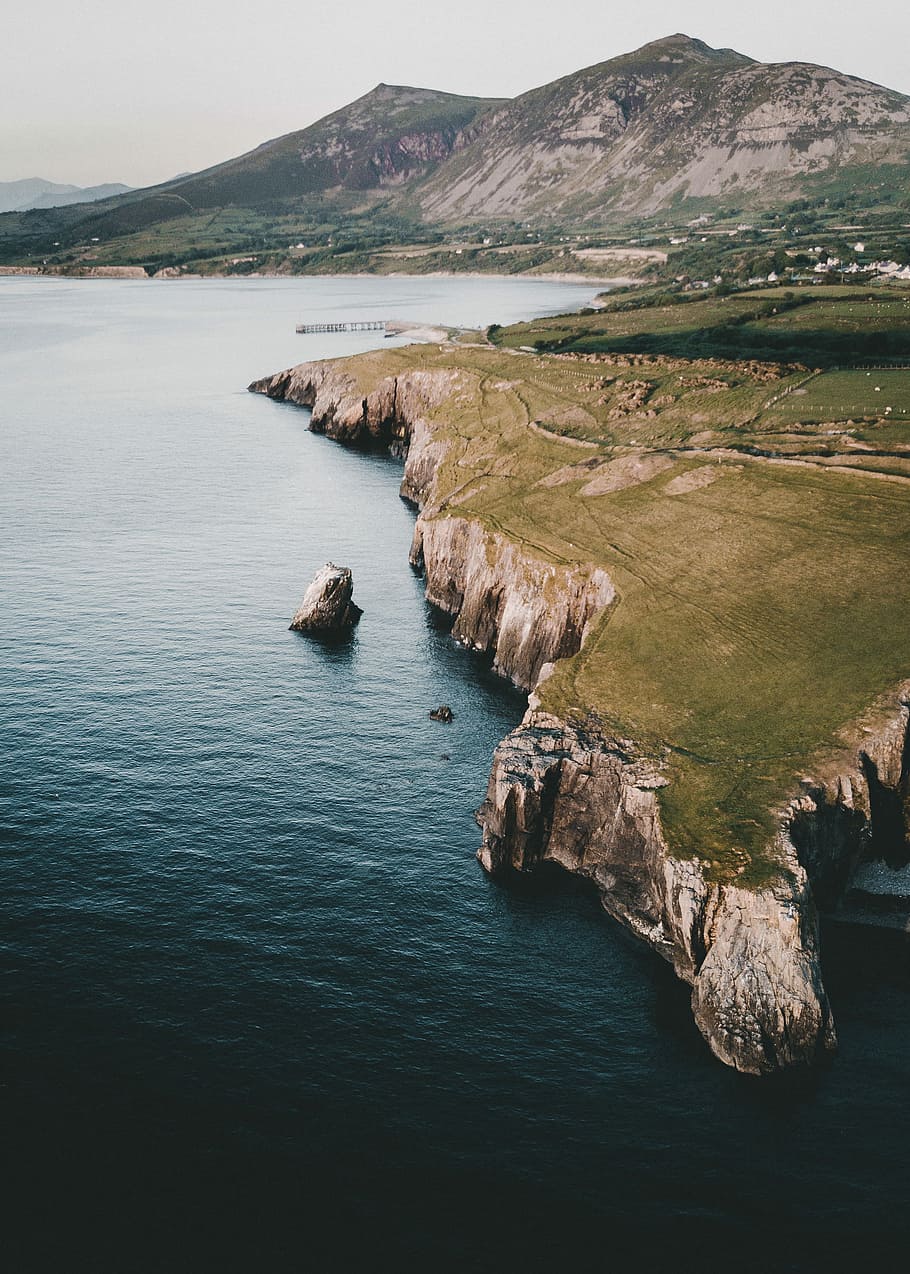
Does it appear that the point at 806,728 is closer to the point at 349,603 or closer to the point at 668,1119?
the point at 668,1119

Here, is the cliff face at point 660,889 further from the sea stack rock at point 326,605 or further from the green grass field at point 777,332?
the green grass field at point 777,332

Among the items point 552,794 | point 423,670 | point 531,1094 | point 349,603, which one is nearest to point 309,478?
point 349,603

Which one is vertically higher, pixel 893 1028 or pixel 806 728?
pixel 806 728

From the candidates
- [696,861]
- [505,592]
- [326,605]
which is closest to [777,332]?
[505,592]

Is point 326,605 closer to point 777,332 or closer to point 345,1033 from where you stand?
point 345,1033

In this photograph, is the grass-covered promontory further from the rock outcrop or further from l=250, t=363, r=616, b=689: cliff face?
l=250, t=363, r=616, b=689: cliff face

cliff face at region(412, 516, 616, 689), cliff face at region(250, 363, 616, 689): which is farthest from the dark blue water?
cliff face at region(250, 363, 616, 689)
